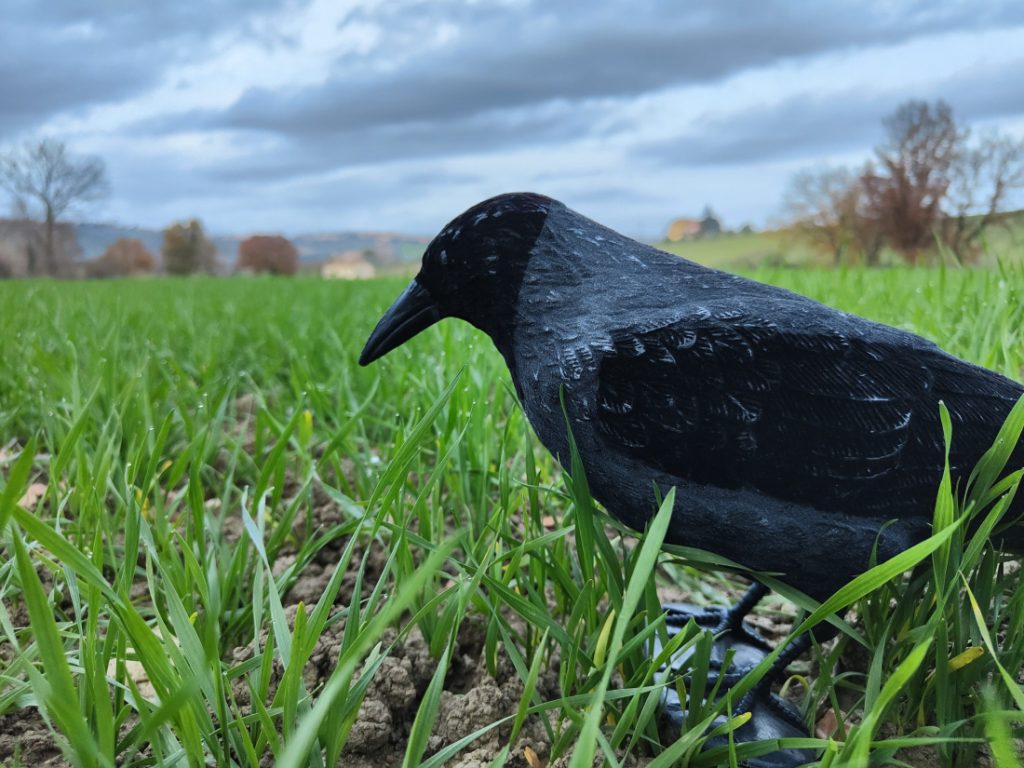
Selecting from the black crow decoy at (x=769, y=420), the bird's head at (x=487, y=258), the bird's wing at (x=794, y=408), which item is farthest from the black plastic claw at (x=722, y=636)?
the bird's head at (x=487, y=258)

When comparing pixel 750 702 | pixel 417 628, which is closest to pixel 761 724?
pixel 750 702

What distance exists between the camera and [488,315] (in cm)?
192

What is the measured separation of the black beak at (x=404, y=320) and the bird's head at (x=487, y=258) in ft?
0.20

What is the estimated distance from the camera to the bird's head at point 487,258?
6.08 ft

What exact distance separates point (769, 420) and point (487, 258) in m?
0.73

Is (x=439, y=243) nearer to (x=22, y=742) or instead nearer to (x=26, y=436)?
(x=22, y=742)

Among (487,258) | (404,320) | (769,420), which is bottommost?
(769,420)

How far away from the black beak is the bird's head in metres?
0.06

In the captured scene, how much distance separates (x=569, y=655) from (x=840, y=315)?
89 cm

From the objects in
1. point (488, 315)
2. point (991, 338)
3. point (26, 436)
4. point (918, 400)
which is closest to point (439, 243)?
point (488, 315)

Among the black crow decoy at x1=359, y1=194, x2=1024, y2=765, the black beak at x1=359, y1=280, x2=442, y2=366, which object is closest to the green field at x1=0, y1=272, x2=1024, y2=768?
the black crow decoy at x1=359, y1=194, x2=1024, y2=765

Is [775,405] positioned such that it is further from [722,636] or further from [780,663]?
[722,636]

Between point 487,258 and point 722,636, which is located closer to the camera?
point 487,258

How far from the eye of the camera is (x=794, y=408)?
1.57m
